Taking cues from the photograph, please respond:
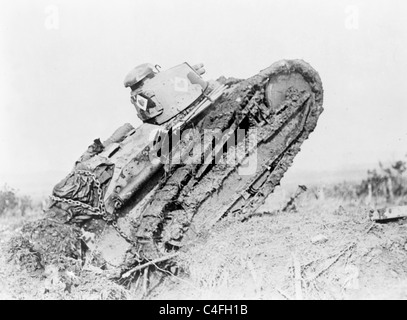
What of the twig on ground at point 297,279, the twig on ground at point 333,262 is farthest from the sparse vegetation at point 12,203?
the twig on ground at point 333,262

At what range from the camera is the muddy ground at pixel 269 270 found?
6.29 m

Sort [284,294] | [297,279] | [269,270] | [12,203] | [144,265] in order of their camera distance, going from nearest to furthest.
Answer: [284,294]
[297,279]
[269,270]
[144,265]
[12,203]

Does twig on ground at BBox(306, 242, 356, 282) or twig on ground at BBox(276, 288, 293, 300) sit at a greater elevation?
twig on ground at BBox(306, 242, 356, 282)

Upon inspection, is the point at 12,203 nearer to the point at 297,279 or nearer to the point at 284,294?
the point at 297,279

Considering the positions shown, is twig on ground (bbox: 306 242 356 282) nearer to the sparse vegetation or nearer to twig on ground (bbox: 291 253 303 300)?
twig on ground (bbox: 291 253 303 300)

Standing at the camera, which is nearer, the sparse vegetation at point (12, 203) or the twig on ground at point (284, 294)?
the twig on ground at point (284, 294)

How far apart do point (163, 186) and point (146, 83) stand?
180 centimetres

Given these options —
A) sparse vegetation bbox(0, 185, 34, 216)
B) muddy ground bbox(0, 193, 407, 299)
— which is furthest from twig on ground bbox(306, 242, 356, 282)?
sparse vegetation bbox(0, 185, 34, 216)

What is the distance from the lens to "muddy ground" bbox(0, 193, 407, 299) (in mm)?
6285

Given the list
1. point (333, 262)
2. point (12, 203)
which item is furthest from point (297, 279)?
point (12, 203)

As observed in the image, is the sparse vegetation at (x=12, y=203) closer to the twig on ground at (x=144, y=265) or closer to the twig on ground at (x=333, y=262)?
the twig on ground at (x=144, y=265)

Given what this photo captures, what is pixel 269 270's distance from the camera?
6.69m
